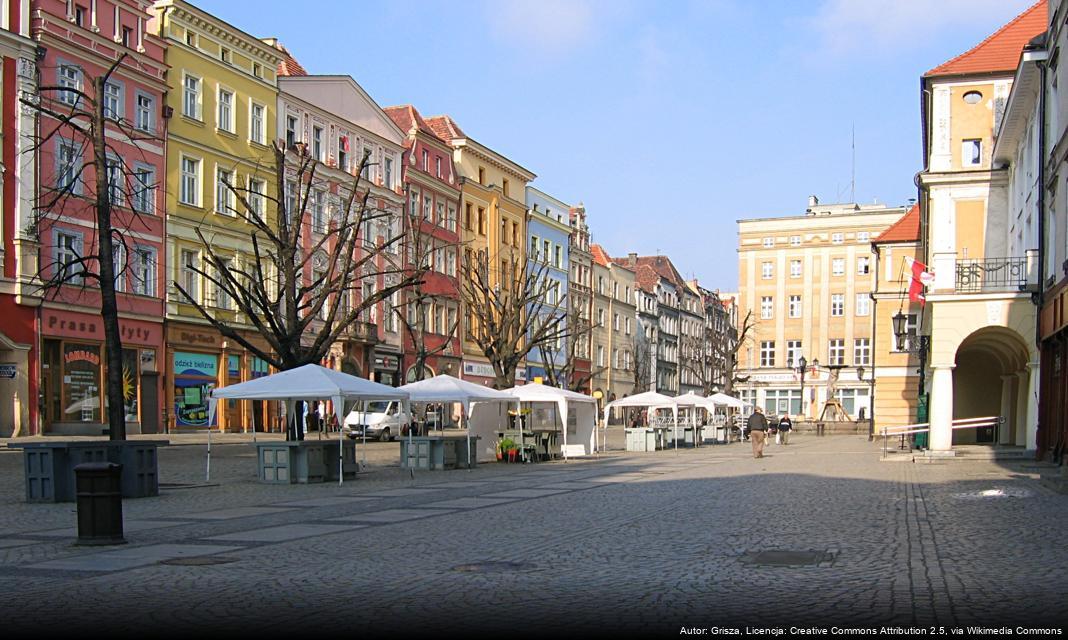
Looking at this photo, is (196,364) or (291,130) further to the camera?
(291,130)

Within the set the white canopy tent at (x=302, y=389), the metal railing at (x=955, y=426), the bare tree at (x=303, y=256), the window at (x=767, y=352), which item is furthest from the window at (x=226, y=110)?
the window at (x=767, y=352)

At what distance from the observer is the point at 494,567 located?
34.9 feet

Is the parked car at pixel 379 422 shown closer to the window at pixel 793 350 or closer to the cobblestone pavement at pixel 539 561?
the cobblestone pavement at pixel 539 561

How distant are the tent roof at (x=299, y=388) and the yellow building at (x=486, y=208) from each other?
4524 cm

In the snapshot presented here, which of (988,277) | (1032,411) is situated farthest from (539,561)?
(988,277)

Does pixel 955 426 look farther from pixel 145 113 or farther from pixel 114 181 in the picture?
pixel 145 113

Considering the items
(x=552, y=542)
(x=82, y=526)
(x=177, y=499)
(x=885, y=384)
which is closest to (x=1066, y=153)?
(x=552, y=542)

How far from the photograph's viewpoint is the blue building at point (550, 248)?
81.0 m

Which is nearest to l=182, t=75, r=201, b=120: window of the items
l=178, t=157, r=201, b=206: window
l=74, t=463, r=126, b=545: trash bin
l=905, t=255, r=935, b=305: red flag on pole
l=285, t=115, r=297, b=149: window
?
l=178, t=157, r=201, b=206: window

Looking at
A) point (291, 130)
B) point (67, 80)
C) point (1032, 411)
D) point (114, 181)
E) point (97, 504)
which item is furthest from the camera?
point (291, 130)

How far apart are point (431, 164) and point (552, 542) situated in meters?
56.9

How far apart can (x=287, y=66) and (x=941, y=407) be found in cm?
3897

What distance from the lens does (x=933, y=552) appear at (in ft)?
38.4

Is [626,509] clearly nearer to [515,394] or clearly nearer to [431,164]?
[515,394]
